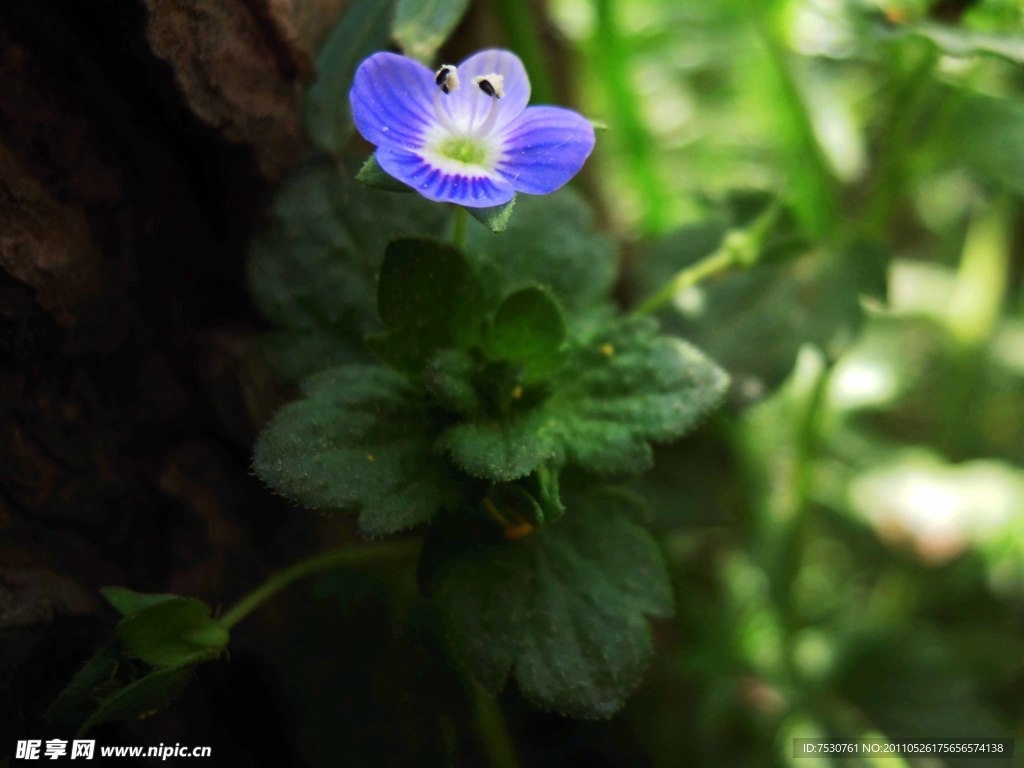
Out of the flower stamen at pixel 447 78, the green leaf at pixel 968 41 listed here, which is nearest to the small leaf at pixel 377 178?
the flower stamen at pixel 447 78

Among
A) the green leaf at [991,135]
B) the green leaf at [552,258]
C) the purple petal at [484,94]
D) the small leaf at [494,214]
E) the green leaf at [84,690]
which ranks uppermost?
the purple petal at [484,94]

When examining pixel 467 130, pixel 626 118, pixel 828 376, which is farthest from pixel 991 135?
pixel 467 130

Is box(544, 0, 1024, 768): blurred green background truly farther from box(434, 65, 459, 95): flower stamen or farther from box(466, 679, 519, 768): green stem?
box(434, 65, 459, 95): flower stamen

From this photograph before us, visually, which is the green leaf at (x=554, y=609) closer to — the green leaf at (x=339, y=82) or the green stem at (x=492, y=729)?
the green stem at (x=492, y=729)

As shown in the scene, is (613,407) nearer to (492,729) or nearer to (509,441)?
(509,441)

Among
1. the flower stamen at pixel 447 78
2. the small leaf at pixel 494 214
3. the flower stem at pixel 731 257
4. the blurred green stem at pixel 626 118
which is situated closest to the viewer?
the small leaf at pixel 494 214

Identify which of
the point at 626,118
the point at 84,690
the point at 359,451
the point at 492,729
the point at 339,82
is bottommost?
the point at 492,729

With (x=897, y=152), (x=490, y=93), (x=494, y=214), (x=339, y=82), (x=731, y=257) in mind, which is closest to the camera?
(x=494, y=214)

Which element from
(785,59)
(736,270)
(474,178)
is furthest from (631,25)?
(474,178)
